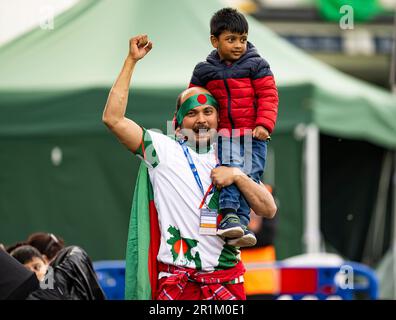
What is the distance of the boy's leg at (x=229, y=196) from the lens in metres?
3.57

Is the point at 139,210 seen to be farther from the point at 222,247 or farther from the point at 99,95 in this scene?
the point at 99,95

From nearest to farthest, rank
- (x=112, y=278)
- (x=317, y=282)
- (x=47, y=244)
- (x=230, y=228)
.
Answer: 1. (x=230, y=228)
2. (x=47, y=244)
3. (x=112, y=278)
4. (x=317, y=282)

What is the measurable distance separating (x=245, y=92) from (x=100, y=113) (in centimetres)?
447

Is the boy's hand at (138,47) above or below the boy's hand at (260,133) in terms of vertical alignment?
above

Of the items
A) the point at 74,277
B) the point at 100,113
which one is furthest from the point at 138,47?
the point at 100,113

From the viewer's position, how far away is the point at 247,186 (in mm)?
3645

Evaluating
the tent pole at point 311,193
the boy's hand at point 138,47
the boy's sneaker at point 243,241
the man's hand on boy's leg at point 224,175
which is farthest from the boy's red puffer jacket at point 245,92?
the tent pole at point 311,193

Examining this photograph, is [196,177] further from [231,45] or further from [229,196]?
[231,45]

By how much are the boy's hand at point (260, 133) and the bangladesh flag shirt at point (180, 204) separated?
0.20 m

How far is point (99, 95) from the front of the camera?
7875 mm

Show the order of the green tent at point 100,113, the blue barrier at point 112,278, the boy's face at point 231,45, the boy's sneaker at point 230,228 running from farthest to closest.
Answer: the green tent at point 100,113 < the blue barrier at point 112,278 < the boy's face at point 231,45 < the boy's sneaker at point 230,228

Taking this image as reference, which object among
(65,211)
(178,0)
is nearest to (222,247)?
(65,211)

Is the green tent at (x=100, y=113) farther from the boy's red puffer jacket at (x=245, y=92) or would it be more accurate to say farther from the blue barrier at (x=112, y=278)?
the boy's red puffer jacket at (x=245, y=92)

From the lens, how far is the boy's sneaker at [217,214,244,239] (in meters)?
3.55
